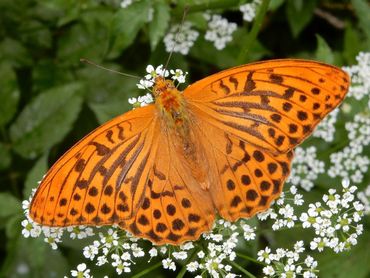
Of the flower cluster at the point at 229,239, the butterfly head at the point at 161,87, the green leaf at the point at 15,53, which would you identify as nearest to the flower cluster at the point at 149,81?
the flower cluster at the point at 229,239

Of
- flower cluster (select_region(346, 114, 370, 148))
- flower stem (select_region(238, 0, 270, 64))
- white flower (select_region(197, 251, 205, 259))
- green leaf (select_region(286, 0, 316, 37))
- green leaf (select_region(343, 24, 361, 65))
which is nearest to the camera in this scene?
white flower (select_region(197, 251, 205, 259))

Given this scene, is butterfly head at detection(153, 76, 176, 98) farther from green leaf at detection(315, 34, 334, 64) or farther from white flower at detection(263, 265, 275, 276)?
green leaf at detection(315, 34, 334, 64)

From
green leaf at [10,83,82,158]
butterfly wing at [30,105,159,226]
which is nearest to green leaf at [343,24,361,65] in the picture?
green leaf at [10,83,82,158]

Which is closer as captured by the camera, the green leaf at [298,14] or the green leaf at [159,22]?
the green leaf at [159,22]

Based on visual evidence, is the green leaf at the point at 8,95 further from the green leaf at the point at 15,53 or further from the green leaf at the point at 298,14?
the green leaf at the point at 298,14

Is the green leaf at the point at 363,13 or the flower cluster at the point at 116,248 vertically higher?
the green leaf at the point at 363,13

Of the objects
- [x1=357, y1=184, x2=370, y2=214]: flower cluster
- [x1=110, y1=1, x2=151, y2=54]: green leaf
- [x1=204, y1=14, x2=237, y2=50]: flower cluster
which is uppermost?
[x1=204, y1=14, x2=237, y2=50]: flower cluster
